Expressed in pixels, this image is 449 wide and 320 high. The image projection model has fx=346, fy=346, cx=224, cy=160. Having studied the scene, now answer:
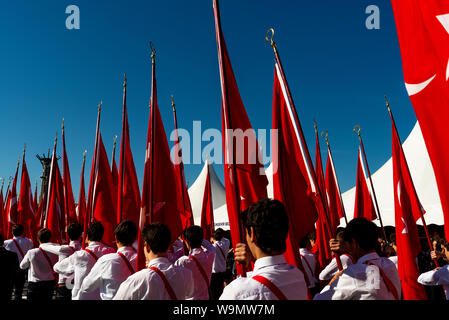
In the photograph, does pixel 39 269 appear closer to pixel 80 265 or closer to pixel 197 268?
pixel 80 265

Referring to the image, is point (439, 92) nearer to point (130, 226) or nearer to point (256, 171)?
point (256, 171)

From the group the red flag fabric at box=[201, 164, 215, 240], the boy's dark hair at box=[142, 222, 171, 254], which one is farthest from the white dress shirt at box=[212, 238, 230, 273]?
the boy's dark hair at box=[142, 222, 171, 254]

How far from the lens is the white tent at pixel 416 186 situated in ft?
42.7

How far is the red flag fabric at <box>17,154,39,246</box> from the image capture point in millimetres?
11305

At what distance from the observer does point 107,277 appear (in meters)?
3.38

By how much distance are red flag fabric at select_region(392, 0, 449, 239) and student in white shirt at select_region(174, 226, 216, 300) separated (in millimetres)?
3138

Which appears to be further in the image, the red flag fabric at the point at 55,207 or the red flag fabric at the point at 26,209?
the red flag fabric at the point at 26,209

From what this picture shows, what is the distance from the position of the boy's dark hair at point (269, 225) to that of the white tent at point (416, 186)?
11925mm

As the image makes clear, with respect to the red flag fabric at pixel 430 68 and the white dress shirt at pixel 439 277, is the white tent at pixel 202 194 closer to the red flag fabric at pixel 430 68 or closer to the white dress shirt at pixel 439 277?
the white dress shirt at pixel 439 277

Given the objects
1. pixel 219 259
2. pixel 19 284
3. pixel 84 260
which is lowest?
pixel 19 284

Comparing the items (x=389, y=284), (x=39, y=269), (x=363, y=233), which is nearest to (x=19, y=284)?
(x=39, y=269)

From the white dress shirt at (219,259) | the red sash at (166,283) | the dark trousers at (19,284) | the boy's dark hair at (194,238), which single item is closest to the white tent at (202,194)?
the white dress shirt at (219,259)

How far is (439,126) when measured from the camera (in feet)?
7.07

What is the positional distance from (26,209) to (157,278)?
1073cm
